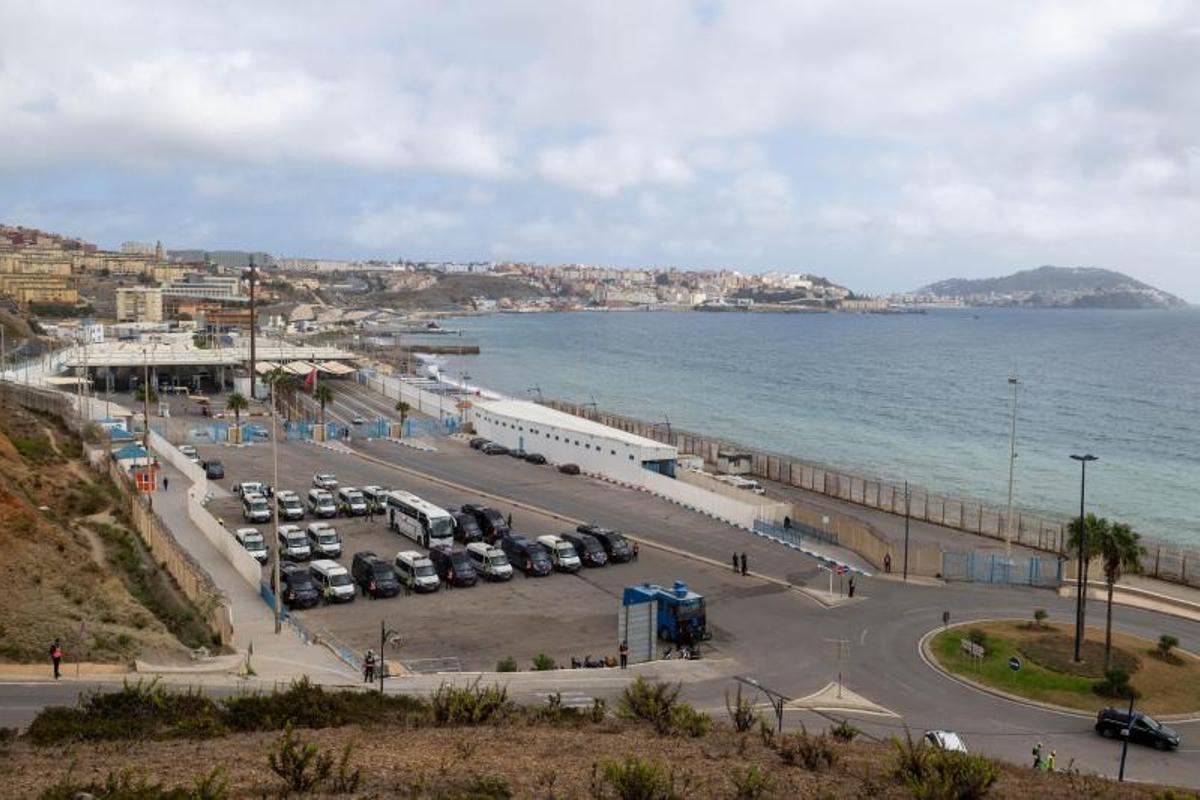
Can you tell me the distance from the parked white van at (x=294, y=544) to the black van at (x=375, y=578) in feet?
11.8

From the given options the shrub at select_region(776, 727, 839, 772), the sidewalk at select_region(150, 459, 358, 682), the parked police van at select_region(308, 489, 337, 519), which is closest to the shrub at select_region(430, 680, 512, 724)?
the shrub at select_region(776, 727, 839, 772)

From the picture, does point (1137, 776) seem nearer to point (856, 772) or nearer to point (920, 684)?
point (920, 684)

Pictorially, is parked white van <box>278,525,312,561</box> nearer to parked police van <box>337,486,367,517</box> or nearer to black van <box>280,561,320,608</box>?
black van <box>280,561,320,608</box>

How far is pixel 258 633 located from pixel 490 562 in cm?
808

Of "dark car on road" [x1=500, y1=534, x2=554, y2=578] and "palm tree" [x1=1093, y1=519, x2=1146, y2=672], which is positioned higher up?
"palm tree" [x1=1093, y1=519, x2=1146, y2=672]

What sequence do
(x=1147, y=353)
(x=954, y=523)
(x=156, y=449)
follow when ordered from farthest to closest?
(x=1147, y=353) < (x=156, y=449) < (x=954, y=523)

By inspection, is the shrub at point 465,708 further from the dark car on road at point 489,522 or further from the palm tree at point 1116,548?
the dark car on road at point 489,522

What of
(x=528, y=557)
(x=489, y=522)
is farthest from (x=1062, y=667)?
(x=489, y=522)

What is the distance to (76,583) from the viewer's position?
23.0m

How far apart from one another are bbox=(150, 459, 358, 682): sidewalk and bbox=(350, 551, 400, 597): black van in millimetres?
2993

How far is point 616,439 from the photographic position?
1838 inches

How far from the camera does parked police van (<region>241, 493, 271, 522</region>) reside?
121 ft

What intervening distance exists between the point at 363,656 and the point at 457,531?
1183 cm

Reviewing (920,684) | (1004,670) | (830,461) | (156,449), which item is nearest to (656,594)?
(920,684)
